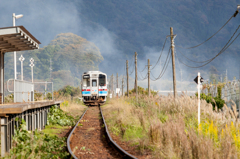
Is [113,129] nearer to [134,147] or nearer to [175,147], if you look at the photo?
[134,147]

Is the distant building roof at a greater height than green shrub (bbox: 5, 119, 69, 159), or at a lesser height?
greater

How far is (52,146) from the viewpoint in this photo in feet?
23.0

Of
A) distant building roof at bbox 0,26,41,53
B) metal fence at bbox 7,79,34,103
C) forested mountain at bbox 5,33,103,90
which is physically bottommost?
metal fence at bbox 7,79,34,103

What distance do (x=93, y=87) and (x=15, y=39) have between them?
1720cm

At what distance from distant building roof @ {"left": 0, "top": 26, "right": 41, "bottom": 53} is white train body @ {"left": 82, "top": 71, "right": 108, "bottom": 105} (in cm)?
1540

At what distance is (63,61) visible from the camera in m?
136

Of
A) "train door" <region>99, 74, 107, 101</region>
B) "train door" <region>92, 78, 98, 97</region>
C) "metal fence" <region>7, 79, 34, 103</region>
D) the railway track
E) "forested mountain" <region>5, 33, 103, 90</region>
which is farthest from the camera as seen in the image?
"forested mountain" <region>5, 33, 103, 90</region>

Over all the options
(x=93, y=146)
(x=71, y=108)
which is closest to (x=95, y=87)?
(x=71, y=108)

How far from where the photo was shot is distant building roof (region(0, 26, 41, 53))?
9117 millimetres

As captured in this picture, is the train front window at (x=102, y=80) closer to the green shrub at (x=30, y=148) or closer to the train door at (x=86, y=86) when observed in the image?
the train door at (x=86, y=86)

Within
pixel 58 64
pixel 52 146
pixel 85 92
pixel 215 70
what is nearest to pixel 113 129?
pixel 52 146

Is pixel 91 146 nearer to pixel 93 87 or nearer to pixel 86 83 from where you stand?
pixel 93 87

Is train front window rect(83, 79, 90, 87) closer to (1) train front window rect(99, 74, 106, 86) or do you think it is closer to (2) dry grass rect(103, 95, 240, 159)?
(1) train front window rect(99, 74, 106, 86)

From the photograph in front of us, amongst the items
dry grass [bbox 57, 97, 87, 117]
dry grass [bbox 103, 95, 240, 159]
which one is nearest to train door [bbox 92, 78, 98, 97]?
dry grass [bbox 57, 97, 87, 117]
